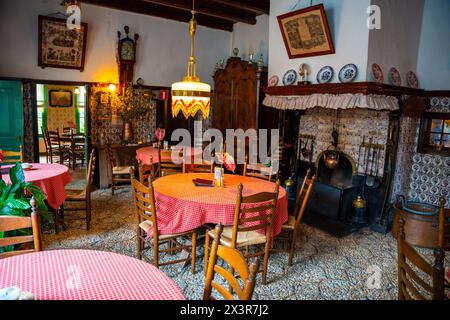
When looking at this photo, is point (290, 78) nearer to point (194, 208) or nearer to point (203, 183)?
point (203, 183)

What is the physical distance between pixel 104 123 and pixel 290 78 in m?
3.74

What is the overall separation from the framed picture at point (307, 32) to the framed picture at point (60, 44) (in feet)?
11.7

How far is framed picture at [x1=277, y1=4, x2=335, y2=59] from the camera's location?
13.5 ft

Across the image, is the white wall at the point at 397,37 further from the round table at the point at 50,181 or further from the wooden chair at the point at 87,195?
the round table at the point at 50,181

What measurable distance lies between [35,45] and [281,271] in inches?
211

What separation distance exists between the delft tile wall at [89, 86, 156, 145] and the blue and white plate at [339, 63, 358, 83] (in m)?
4.21

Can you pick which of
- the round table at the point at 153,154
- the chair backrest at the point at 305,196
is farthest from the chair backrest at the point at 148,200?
the round table at the point at 153,154

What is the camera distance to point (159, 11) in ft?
21.4

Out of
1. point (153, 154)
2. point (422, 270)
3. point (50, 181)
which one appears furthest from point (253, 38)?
point (422, 270)

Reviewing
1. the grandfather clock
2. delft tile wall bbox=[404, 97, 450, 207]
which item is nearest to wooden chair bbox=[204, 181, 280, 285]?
delft tile wall bbox=[404, 97, 450, 207]

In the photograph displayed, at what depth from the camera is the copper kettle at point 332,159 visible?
16.2 feet

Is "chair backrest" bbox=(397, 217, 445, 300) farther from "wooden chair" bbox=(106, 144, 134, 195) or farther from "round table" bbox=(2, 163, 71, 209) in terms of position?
"wooden chair" bbox=(106, 144, 134, 195)

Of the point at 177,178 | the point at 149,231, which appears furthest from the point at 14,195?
the point at 177,178

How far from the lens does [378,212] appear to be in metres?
4.45
